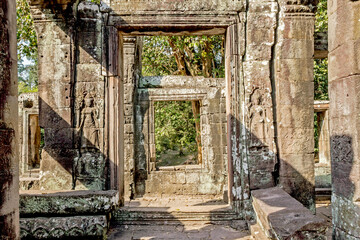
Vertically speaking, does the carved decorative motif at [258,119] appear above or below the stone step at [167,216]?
above

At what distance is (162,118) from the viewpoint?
12.3 metres

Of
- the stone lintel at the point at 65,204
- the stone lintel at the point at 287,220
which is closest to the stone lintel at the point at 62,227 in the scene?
the stone lintel at the point at 65,204

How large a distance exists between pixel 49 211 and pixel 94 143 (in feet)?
4.70

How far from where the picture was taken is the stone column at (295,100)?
515cm

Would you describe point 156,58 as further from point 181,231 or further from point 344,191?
point 344,191

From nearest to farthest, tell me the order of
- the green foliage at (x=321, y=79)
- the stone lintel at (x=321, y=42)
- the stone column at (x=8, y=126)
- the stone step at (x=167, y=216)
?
the stone column at (x=8, y=126) → the stone step at (x=167, y=216) → the stone lintel at (x=321, y=42) → the green foliage at (x=321, y=79)

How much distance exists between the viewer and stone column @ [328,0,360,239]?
3232mm

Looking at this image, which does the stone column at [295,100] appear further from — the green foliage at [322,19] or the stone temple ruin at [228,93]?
the green foliage at [322,19]

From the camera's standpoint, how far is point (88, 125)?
17.3 ft

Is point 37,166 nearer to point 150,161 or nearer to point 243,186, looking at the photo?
point 150,161

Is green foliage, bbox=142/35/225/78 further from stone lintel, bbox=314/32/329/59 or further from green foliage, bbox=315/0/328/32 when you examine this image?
stone lintel, bbox=314/32/329/59

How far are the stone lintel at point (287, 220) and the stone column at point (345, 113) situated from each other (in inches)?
12.0

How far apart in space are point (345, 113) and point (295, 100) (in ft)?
5.95

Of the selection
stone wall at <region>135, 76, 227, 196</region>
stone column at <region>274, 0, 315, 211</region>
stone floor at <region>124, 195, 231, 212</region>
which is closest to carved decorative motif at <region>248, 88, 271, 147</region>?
stone column at <region>274, 0, 315, 211</region>
